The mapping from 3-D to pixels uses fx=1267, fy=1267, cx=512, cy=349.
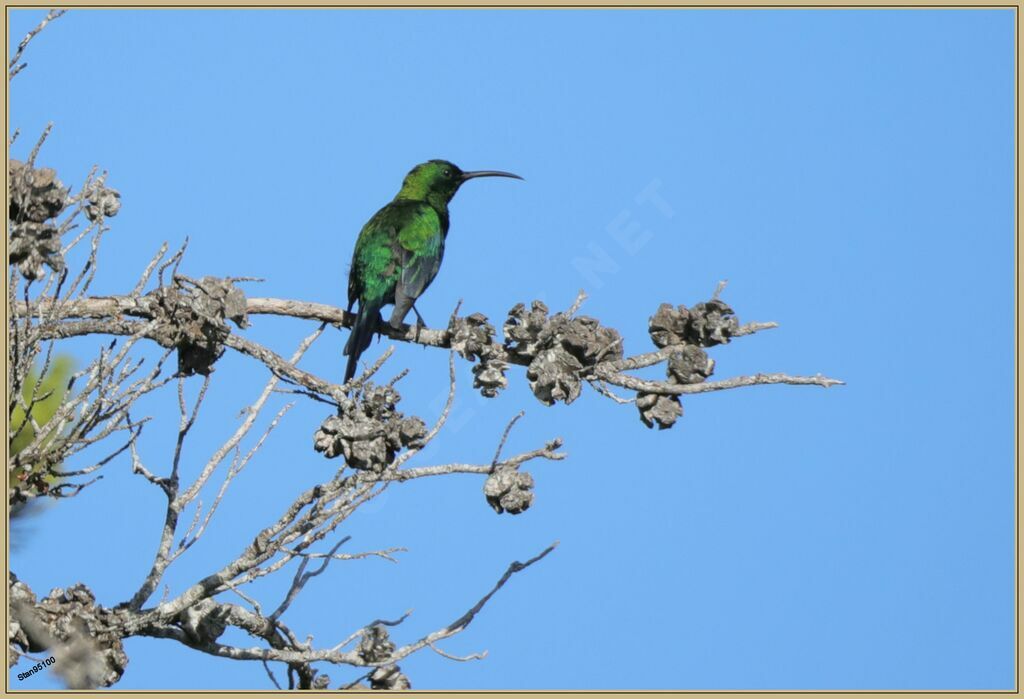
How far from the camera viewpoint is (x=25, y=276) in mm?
4926

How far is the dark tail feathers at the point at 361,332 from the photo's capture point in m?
7.24

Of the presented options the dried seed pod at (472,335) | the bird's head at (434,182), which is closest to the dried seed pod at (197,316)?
the dried seed pod at (472,335)

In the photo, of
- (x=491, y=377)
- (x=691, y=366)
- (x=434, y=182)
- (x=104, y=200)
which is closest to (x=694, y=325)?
(x=691, y=366)

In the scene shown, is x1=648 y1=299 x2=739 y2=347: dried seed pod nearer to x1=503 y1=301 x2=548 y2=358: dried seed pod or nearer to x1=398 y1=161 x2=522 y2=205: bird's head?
x1=503 y1=301 x2=548 y2=358: dried seed pod

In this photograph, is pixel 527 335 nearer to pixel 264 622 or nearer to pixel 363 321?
pixel 264 622

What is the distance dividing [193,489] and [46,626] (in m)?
0.90

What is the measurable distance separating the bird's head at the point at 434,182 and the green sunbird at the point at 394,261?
2cm

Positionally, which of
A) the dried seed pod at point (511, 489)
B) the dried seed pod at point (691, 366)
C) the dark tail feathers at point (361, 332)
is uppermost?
the dark tail feathers at point (361, 332)

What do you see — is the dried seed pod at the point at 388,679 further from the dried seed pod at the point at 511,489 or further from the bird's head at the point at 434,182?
the bird's head at the point at 434,182

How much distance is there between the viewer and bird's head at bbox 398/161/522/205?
31.4ft

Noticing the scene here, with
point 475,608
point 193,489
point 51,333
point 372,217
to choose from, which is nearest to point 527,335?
point 475,608

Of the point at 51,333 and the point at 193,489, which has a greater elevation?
the point at 51,333

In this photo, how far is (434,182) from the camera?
9680 mm

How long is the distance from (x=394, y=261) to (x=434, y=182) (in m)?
1.78
